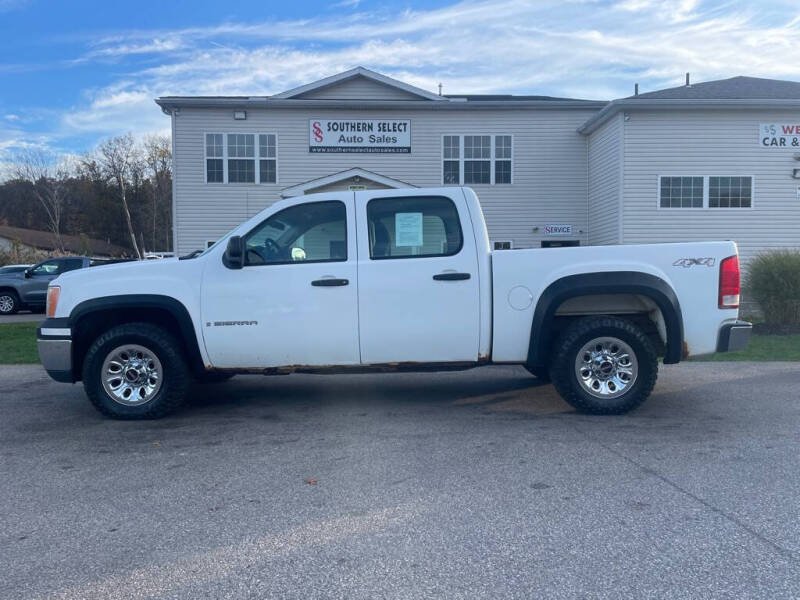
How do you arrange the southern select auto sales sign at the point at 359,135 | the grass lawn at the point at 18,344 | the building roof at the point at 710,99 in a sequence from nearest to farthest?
the grass lawn at the point at 18,344 < the building roof at the point at 710,99 < the southern select auto sales sign at the point at 359,135

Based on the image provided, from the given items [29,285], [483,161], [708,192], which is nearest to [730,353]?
[708,192]

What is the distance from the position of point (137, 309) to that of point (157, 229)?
59.2m

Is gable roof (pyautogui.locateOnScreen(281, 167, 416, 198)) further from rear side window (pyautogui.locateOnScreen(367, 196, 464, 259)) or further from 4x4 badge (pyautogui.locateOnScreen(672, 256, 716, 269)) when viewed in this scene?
4x4 badge (pyautogui.locateOnScreen(672, 256, 716, 269))

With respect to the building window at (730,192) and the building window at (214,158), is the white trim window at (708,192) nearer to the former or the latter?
the building window at (730,192)

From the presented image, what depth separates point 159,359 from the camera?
274 inches

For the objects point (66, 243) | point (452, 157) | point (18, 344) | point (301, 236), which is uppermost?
point (452, 157)

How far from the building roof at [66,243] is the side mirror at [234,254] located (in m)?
54.1

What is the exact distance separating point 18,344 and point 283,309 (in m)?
8.90

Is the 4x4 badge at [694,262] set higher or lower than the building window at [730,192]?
lower

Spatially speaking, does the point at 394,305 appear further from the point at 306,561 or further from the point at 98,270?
the point at 306,561

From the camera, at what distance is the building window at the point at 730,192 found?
19891 mm

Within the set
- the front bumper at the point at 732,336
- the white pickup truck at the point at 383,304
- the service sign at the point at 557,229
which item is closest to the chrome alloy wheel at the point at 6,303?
the service sign at the point at 557,229

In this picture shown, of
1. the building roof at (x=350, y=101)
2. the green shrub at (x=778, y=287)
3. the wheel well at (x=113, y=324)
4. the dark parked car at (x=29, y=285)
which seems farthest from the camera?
the dark parked car at (x=29, y=285)

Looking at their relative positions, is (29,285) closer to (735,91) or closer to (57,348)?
(57,348)
